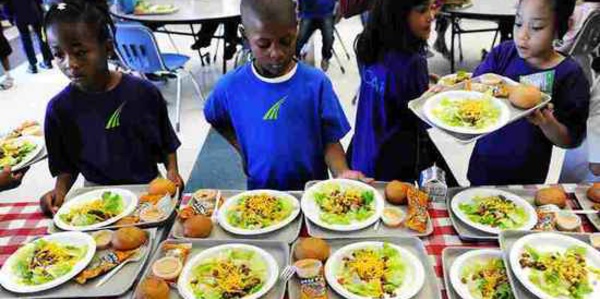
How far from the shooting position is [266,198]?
1.33m

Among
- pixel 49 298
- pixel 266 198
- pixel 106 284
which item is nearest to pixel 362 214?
pixel 266 198

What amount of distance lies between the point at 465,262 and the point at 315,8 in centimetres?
352

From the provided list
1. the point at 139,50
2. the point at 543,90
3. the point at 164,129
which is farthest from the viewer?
the point at 139,50

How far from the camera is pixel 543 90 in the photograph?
1492 mm

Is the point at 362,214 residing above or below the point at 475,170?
above

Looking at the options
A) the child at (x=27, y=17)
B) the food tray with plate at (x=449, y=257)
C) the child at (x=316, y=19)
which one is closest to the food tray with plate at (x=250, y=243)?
the food tray with plate at (x=449, y=257)

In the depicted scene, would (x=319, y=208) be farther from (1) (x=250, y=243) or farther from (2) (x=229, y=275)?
(2) (x=229, y=275)

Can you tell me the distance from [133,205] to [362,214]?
638mm

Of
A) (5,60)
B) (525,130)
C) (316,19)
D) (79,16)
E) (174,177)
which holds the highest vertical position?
(79,16)

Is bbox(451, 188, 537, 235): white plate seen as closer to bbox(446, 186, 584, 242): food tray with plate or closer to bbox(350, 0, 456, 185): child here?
bbox(446, 186, 584, 242): food tray with plate

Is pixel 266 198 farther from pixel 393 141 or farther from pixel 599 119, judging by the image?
pixel 599 119

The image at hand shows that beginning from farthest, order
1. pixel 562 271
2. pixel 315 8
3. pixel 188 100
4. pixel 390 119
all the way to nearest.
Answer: pixel 315 8 → pixel 188 100 → pixel 390 119 → pixel 562 271

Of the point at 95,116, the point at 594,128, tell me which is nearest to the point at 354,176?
the point at 594,128

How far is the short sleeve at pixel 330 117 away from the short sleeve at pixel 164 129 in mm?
558
